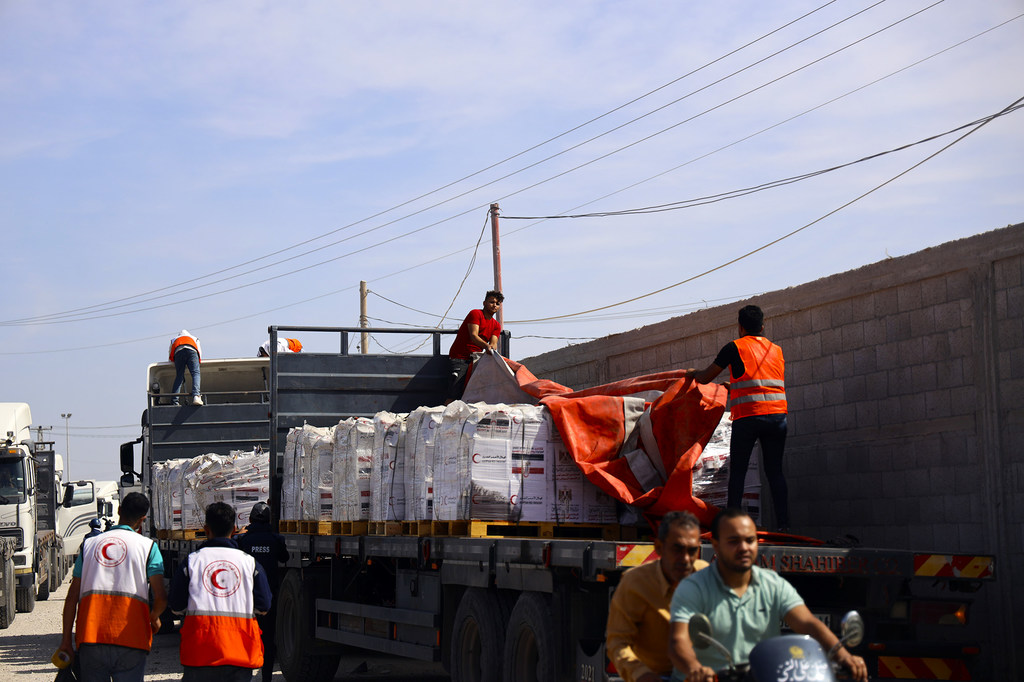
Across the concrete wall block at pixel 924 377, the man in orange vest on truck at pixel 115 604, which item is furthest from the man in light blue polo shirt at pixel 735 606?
the concrete wall block at pixel 924 377

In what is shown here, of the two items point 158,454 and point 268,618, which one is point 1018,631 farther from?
point 158,454

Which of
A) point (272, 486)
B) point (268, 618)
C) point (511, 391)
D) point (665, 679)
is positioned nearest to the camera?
point (665, 679)

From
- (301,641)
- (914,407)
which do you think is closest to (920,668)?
(914,407)

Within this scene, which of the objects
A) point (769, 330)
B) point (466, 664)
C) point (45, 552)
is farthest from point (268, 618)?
point (45, 552)

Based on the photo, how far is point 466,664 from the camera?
360 inches

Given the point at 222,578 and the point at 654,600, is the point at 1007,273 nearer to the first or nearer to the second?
the point at 654,600

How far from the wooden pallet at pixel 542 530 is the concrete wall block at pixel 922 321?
2673mm

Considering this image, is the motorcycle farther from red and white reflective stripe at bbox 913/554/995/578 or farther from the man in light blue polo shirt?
red and white reflective stripe at bbox 913/554/995/578

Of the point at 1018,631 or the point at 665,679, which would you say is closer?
the point at 665,679

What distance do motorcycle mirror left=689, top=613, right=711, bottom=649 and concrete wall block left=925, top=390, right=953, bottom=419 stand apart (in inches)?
211

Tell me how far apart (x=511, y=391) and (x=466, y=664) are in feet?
7.68

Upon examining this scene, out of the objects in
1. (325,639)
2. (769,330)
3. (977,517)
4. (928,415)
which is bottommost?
(325,639)

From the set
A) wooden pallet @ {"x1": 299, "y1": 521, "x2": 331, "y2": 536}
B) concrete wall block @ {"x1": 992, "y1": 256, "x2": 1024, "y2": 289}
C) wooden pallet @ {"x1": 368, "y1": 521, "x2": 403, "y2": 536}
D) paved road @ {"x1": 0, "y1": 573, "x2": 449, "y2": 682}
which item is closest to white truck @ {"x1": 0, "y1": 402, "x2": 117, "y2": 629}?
paved road @ {"x1": 0, "y1": 573, "x2": 449, "y2": 682}

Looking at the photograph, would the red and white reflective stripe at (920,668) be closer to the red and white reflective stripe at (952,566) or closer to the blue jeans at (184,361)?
the red and white reflective stripe at (952,566)
